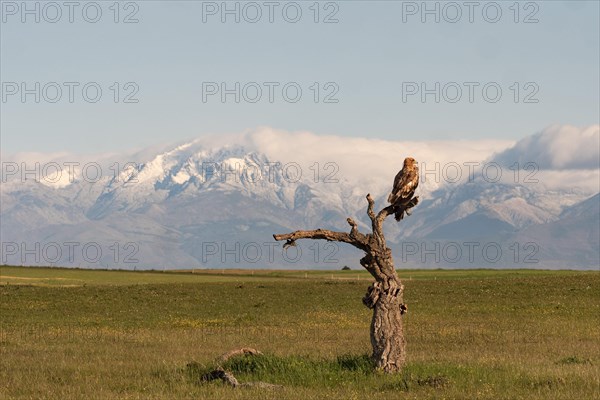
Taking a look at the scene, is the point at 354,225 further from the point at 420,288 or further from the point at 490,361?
the point at 420,288

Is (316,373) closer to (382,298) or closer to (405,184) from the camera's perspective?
(382,298)

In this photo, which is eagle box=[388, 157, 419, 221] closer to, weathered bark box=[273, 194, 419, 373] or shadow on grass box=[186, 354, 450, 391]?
weathered bark box=[273, 194, 419, 373]

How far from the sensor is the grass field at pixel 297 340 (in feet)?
80.3

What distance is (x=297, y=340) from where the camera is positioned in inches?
Answer: 1647

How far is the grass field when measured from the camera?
24.5 meters

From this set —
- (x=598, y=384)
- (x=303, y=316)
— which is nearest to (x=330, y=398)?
(x=598, y=384)

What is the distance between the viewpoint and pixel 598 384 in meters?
24.3

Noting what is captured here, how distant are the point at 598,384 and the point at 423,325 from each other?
2672cm

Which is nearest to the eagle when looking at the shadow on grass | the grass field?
the shadow on grass

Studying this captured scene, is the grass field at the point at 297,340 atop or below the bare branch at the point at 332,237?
below

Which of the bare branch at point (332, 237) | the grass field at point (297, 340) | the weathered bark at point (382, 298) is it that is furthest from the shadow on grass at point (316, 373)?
the bare branch at point (332, 237)

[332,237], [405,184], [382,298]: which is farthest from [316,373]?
[405,184]

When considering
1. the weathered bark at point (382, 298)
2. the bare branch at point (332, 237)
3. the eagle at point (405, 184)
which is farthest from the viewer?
the eagle at point (405, 184)

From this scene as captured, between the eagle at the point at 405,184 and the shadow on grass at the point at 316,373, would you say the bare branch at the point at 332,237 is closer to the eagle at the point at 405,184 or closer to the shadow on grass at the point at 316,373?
the eagle at the point at 405,184
